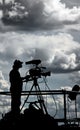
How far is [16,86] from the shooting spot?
9797 millimetres

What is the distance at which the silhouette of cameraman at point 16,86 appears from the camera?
9562mm

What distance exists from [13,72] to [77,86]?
83.5 inches

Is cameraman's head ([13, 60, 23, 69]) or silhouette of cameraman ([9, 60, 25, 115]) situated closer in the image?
silhouette of cameraman ([9, 60, 25, 115])

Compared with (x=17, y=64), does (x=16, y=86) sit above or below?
below

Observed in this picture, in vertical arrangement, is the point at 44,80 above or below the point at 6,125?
above

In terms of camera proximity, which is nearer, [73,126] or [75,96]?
[73,126]

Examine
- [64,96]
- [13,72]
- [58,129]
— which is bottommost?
[58,129]

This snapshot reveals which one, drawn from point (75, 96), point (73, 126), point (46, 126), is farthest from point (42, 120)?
point (75, 96)

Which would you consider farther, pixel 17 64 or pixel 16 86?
pixel 17 64

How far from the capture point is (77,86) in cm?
1096

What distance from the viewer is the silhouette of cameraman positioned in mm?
9562

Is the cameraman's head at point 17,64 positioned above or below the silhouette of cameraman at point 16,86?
above

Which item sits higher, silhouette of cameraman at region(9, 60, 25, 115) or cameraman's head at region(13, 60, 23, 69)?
cameraman's head at region(13, 60, 23, 69)

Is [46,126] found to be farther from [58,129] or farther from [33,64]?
[33,64]
